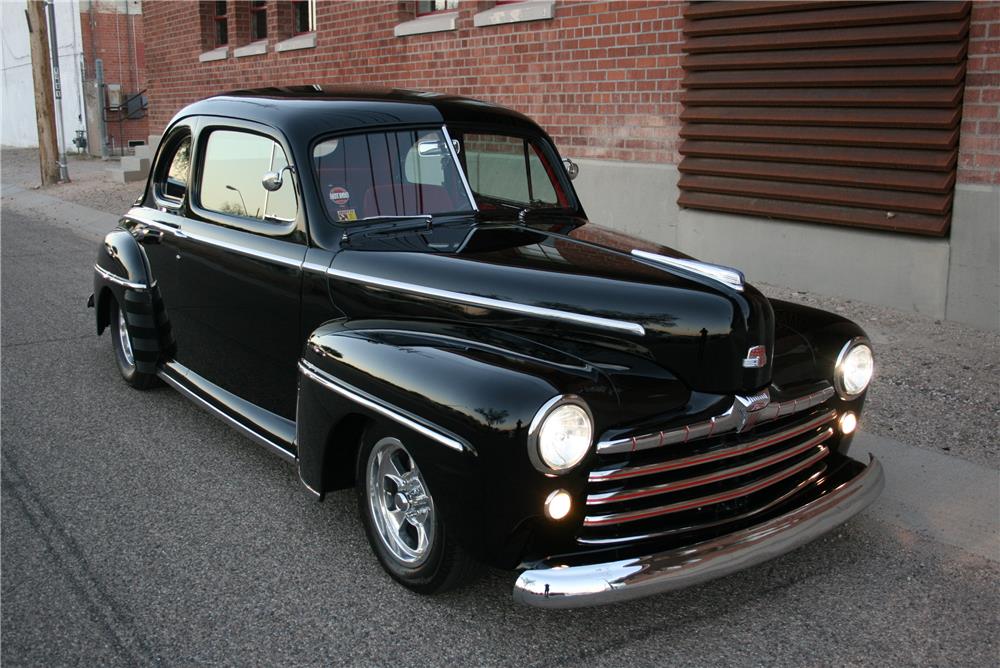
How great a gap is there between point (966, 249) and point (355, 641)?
536 cm

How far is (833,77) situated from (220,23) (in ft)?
→ 45.0

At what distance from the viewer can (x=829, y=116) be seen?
7.27m

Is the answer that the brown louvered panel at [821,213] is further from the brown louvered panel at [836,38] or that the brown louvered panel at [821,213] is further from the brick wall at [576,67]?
the brown louvered panel at [836,38]

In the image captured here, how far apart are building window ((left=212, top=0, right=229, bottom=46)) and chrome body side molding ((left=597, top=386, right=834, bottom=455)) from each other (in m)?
16.2

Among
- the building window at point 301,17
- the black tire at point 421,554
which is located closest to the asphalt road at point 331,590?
the black tire at point 421,554

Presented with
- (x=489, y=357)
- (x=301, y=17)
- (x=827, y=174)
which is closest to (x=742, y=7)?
(x=827, y=174)

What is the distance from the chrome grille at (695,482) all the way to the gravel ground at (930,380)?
1724mm

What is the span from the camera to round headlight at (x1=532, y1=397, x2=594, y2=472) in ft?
9.33

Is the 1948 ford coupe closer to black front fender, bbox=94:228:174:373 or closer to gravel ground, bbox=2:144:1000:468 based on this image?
black front fender, bbox=94:228:174:373

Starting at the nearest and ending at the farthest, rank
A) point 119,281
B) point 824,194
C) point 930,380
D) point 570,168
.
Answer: point 570,168, point 119,281, point 930,380, point 824,194

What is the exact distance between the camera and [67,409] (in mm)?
5465

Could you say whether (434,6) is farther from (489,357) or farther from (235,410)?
(489,357)

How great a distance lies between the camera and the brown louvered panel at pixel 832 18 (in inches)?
254

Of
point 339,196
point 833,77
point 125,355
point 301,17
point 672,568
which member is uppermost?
point 301,17
